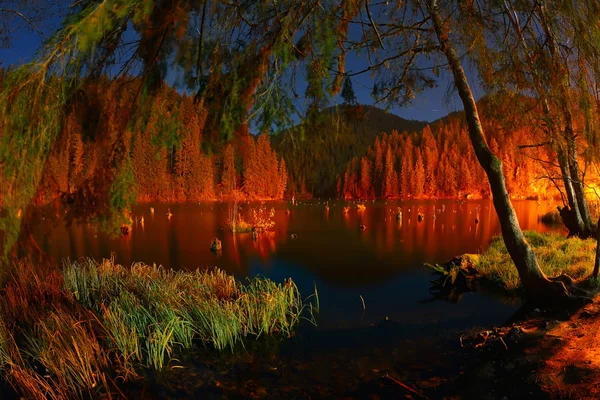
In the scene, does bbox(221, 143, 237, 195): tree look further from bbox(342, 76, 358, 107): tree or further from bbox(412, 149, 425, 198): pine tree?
bbox(412, 149, 425, 198): pine tree

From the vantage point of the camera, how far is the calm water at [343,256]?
8.80m

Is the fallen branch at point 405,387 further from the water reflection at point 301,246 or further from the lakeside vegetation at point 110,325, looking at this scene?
the water reflection at point 301,246

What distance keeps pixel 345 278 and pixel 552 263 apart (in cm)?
564

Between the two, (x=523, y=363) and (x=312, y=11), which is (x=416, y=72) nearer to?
(x=312, y=11)

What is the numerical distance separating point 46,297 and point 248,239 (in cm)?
1373

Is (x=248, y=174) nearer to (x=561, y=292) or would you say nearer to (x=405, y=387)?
(x=405, y=387)

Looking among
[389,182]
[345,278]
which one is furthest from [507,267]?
[389,182]

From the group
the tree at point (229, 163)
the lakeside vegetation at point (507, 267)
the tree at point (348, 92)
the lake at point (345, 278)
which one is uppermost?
the tree at point (348, 92)

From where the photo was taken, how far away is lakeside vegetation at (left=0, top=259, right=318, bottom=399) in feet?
16.8

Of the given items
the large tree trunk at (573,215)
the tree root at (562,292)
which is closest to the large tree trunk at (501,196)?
the tree root at (562,292)

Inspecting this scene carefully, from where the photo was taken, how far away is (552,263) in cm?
1016

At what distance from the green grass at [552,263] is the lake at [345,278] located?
91cm

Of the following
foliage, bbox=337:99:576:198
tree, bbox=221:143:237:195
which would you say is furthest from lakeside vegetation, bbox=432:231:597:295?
foliage, bbox=337:99:576:198

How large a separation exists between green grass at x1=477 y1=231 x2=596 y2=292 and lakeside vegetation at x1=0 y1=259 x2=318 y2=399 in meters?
5.01
